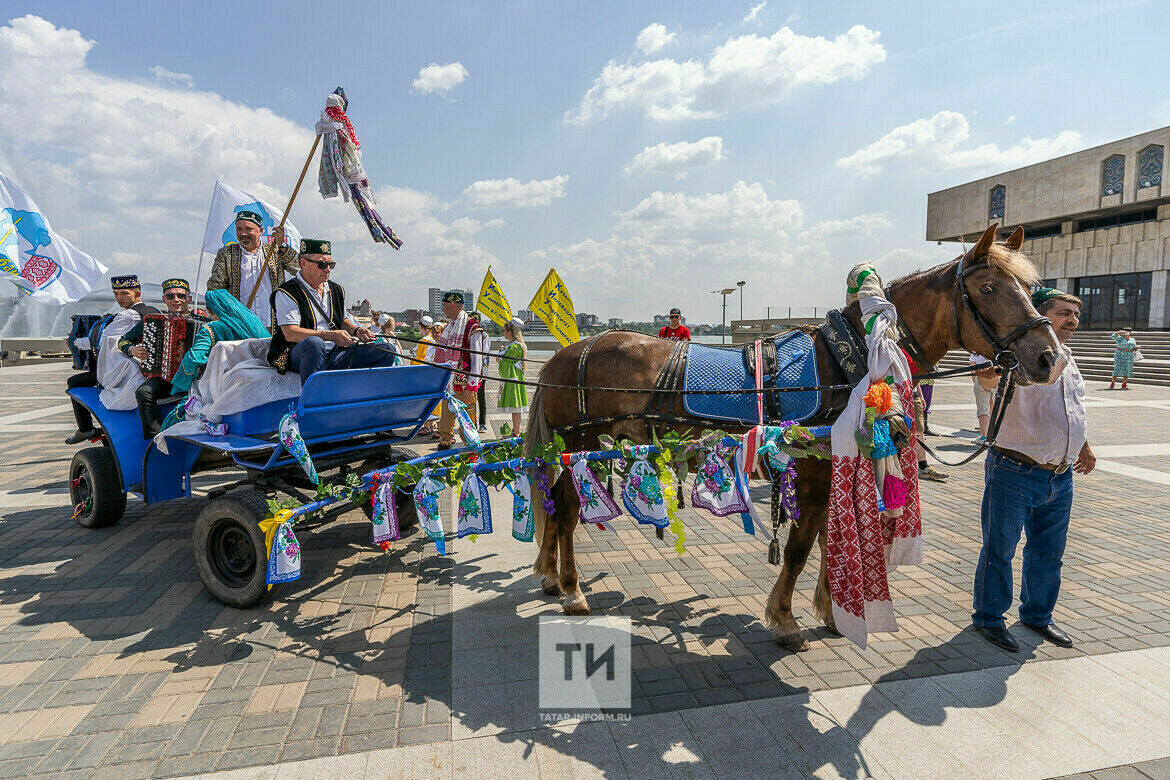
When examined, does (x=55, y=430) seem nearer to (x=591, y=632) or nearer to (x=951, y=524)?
(x=591, y=632)

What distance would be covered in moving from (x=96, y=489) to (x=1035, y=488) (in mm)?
7114

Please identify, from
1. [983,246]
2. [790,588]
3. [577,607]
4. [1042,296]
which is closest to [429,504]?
[577,607]

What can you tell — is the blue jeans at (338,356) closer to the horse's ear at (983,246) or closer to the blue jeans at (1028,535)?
the horse's ear at (983,246)

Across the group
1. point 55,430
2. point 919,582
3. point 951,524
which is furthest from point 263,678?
point 55,430

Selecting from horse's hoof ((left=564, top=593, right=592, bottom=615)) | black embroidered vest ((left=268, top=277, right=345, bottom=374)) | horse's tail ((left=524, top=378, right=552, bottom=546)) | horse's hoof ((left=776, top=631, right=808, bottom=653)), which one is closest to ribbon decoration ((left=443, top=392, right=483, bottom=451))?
horse's tail ((left=524, top=378, right=552, bottom=546))

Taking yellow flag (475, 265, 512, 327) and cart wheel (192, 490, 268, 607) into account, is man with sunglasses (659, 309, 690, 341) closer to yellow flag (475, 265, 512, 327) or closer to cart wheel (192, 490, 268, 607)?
yellow flag (475, 265, 512, 327)

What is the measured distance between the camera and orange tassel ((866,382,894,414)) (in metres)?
2.75

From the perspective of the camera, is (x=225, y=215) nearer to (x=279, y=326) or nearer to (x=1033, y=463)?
(x=279, y=326)

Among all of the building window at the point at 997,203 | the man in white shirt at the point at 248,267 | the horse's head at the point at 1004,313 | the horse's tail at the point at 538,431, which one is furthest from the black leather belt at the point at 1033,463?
the building window at the point at 997,203

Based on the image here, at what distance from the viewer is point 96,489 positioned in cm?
512

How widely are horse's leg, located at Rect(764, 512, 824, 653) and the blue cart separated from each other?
8.12 feet

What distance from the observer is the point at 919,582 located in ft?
14.4

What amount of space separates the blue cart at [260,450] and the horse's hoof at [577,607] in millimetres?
1321

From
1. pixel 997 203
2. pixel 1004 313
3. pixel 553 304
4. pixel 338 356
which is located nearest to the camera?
pixel 1004 313
